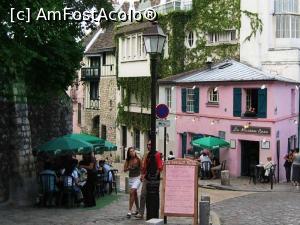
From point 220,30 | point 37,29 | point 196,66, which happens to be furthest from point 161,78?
point 37,29

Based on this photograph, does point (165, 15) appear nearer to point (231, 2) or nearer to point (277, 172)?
point (231, 2)

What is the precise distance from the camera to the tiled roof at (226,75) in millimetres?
28141

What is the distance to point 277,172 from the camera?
27.4 metres

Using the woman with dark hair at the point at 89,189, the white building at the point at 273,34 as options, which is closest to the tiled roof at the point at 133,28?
the white building at the point at 273,34

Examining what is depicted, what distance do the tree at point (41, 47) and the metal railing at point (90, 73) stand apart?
2540 centimetres

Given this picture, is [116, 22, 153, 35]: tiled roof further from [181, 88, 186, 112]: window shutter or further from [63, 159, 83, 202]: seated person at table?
[63, 159, 83, 202]: seated person at table

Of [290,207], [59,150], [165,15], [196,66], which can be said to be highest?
[165,15]

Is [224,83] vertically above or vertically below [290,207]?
above

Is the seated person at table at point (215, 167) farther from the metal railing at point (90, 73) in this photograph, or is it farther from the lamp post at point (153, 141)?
the metal railing at point (90, 73)

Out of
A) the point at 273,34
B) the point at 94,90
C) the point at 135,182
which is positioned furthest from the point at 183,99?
the point at 135,182

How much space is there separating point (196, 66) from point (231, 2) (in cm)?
450

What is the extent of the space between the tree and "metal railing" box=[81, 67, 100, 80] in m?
25.4

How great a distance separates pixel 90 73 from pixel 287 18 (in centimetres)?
2135

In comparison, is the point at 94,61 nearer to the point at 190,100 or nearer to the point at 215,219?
the point at 190,100
